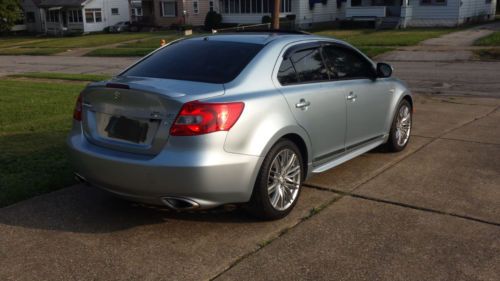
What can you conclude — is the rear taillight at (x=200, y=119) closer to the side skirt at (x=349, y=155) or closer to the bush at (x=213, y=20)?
the side skirt at (x=349, y=155)

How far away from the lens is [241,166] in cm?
410

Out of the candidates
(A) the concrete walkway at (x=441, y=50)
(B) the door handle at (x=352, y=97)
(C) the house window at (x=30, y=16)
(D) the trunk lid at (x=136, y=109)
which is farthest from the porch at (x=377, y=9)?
(C) the house window at (x=30, y=16)

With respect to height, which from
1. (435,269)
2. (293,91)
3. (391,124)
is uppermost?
(293,91)

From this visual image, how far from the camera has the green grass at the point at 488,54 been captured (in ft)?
64.4

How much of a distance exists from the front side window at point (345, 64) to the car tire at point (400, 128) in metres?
0.82

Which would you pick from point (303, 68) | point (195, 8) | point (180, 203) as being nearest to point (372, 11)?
point (195, 8)

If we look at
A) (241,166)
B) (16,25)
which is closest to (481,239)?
(241,166)

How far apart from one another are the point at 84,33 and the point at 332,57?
5191 cm

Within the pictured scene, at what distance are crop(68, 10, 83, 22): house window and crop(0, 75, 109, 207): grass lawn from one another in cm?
4436

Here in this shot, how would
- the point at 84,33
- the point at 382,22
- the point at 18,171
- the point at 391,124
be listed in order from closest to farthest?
the point at 18,171 → the point at 391,124 → the point at 382,22 → the point at 84,33

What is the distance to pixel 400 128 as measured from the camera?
6.67 meters

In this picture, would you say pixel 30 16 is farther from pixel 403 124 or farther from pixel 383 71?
pixel 383 71

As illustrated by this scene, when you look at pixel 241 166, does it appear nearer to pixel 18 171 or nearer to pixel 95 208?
pixel 95 208

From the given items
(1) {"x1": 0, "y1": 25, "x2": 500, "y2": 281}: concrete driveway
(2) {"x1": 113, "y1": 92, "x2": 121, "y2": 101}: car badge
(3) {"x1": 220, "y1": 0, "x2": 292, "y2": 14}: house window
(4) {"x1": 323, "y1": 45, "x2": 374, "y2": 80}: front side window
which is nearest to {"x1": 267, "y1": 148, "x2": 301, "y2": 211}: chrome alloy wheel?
(1) {"x1": 0, "y1": 25, "x2": 500, "y2": 281}: concrete driveway
